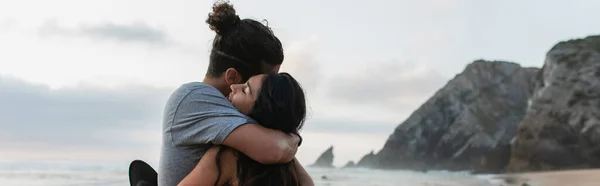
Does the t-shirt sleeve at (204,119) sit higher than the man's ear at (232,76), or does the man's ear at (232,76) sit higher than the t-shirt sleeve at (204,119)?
the man's ear at (232,76)

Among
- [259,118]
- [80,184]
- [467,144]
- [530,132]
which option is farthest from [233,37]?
[467,144]

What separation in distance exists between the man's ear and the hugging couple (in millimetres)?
32

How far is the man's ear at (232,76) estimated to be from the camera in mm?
2342

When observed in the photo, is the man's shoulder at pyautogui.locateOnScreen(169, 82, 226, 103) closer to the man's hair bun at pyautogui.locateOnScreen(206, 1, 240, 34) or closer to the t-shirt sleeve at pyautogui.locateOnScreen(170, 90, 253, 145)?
the t-shirt sleeve at pyautogui.locateOnScreen(170, 90, 253, 145)

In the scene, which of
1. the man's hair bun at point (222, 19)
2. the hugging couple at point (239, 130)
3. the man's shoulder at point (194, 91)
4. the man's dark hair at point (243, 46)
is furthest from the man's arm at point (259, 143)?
the man's hair bun at point (222, 19)

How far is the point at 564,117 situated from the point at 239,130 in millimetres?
32328

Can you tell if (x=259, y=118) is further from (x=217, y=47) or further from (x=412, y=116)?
(x=412, y=116)

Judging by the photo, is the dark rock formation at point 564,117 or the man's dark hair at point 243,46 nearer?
the man's dark hair at point 243,46

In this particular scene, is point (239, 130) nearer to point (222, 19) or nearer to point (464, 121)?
point (222, 19)

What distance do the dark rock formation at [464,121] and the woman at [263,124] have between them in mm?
47526

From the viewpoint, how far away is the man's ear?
2.34m

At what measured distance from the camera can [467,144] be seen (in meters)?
51.5

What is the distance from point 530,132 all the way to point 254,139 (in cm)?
3330

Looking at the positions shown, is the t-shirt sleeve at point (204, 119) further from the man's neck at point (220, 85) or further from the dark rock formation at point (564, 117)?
the dark rock formation at point (564, 117)
